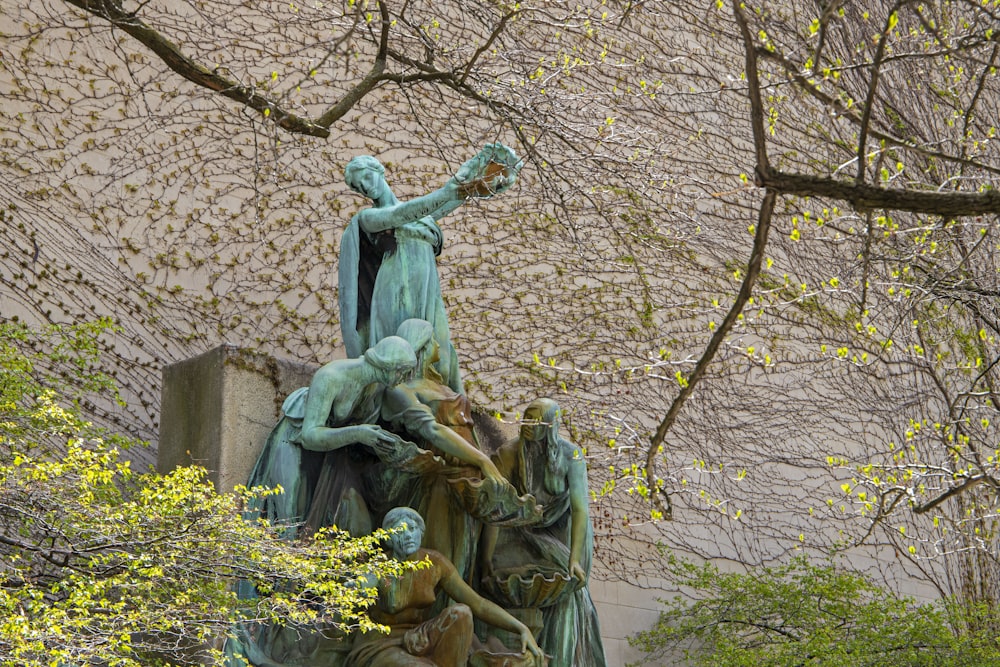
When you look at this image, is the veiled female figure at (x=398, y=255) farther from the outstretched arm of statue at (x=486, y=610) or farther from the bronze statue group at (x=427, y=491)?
the outstretched arm of statue at (x=486, y=610)

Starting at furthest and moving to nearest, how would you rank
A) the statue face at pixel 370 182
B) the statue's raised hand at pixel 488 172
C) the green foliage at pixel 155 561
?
the statue face at pixel 370 182 → the statue's raised hand at pixel 488 172 → the green foliage at pixel 155 561

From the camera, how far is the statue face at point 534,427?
6.01 metres

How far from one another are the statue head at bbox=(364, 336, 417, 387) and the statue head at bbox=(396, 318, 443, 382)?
0.20m

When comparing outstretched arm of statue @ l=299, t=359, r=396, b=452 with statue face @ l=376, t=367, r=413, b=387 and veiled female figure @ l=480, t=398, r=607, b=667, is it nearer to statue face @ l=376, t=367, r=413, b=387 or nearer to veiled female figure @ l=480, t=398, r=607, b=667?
statue face @ l=376, t=367, r=413, b=387

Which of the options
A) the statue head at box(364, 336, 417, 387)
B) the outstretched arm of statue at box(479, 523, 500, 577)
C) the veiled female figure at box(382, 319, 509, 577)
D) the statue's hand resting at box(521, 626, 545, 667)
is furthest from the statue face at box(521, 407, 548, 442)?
the statue's hand resting at box(521, 626, 545, 667)

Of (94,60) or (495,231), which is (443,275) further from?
(94,60)

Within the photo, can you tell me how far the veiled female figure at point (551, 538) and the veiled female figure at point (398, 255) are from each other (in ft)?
1.51

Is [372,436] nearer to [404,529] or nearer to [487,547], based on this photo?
[404,529]

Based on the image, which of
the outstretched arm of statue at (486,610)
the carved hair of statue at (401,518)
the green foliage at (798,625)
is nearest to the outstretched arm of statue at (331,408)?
the carved hair of statue at (401,518)

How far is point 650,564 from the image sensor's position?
36.6ft

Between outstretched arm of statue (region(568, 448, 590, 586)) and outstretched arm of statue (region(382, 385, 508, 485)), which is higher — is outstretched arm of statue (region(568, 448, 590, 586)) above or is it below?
below

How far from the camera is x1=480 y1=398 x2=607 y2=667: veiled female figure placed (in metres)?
6.03

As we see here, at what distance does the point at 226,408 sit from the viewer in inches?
252

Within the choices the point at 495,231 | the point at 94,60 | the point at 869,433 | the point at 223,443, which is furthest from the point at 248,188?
the point at 869,433
